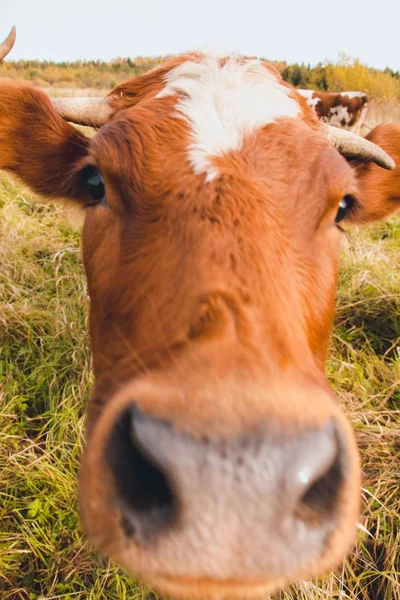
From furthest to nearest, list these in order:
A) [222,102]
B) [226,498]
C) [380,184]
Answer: [380,184] < [222,102] < [226,498]

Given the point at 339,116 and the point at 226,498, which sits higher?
the point at 226,498

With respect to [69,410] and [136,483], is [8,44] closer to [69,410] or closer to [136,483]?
[69,410]

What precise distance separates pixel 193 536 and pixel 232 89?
6.40 ft

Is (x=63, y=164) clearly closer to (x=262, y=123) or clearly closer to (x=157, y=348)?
(x=262, y=123)

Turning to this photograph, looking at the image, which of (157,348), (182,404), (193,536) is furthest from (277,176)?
(193,536)

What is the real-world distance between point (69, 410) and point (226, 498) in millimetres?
2442

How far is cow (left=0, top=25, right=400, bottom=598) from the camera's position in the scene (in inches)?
39.5

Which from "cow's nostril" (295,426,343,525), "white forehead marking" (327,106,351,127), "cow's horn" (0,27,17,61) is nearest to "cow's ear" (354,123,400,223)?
"cow's nostril" (295,426,343,525)

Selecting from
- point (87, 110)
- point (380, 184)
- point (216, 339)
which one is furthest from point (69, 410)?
point (380, 184)

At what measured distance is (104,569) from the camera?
2490 millimetres

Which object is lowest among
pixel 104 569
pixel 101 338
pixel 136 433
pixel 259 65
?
pixel 104 569

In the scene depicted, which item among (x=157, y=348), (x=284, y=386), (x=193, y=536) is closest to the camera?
(x=193, y=536)

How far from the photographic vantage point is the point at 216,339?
1148 millimetres

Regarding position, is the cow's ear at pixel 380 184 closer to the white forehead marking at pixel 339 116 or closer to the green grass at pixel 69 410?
the green grass at pixel 69 410
